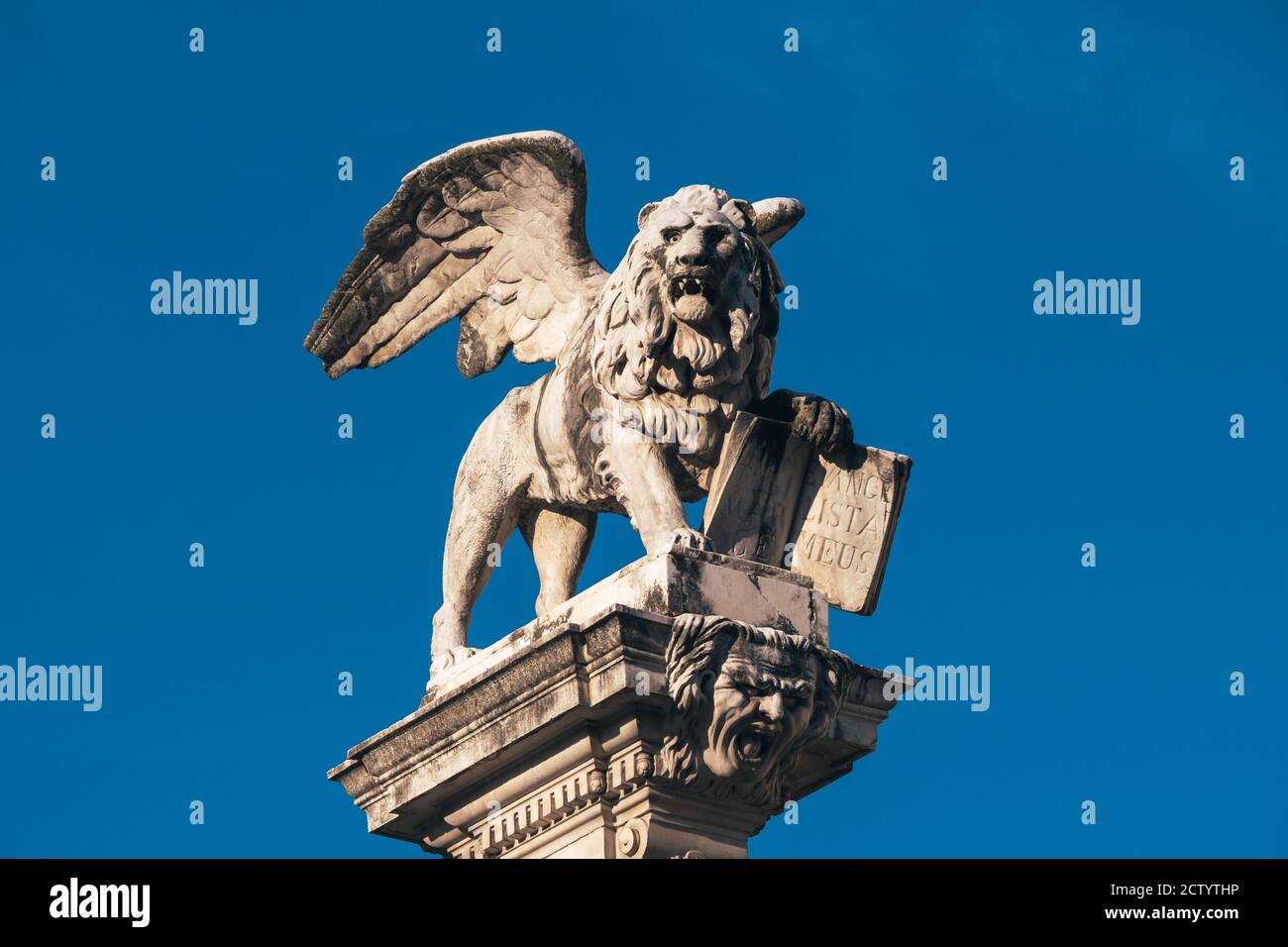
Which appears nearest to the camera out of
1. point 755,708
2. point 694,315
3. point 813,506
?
point 755,708

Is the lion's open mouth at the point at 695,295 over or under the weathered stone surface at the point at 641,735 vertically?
over

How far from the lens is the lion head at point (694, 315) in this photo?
23.1 meters

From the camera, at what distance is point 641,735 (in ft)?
72.6

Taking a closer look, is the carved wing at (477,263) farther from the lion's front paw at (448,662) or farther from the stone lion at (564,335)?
the lion's front paw at (448,662)

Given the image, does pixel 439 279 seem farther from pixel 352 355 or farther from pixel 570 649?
pixel 570 649

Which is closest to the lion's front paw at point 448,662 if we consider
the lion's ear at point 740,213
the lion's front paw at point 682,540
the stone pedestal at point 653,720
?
the stone pedestal at point 653,720

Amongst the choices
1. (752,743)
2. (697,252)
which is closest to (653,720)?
(752,743)

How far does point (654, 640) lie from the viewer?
22.0 meters

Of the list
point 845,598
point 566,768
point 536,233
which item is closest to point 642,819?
point 566,768

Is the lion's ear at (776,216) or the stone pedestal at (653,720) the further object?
the lion's ear at (776,216)

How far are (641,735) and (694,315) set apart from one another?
275cm

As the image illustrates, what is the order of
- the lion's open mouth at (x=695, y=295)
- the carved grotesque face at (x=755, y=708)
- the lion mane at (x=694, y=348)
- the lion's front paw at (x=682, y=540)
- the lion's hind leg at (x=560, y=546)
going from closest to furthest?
the carved grotesque face at (x=755, y=708) → the lion's front paw at (x=682, y=540) → the lion's open mouth at (x=695, y=295) → the lion mane at (x=694, y=348) → the lion's hind leg at (x=560, y=546)

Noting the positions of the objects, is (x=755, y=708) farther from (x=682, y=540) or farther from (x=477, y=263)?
(x=477, y=263)

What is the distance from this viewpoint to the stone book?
2323cm
